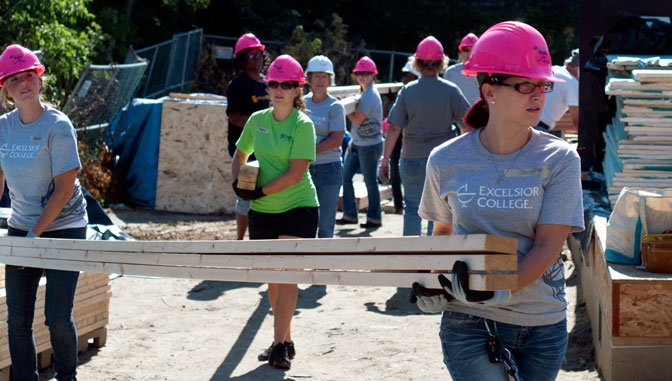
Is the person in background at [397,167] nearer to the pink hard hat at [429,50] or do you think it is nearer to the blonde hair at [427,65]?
the blonde hair at [427,65]

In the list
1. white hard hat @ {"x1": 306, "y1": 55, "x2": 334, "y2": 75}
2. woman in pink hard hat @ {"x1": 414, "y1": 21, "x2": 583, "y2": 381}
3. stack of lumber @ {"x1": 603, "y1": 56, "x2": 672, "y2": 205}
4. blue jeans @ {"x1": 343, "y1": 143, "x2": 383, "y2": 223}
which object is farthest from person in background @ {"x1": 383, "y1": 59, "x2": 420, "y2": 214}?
woman in pink hard hat @ {"x1": 414, "y1": 21, "x2": 583, "y2": 381}

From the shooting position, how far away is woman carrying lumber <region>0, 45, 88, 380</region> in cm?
459

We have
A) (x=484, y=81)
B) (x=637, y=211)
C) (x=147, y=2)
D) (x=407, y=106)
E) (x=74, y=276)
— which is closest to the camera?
(x=484, y=81)

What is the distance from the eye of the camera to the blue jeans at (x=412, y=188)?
7.81 m

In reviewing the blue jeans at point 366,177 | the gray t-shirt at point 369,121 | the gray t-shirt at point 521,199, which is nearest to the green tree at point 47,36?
the blue jeans at point 366,177

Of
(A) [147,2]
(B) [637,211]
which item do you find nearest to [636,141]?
(B) [637,211]

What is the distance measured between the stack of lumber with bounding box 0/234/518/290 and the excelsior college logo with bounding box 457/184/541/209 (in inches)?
8.8

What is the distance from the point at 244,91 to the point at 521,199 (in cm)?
523

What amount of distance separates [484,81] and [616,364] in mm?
2565

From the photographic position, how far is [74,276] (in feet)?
15.5

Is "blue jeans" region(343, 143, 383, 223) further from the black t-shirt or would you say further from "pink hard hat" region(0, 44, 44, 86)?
"pink hard hat" region(0, 44, 44, 86)

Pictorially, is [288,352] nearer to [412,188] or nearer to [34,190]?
[34,190]

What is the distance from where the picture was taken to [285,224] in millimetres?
5707

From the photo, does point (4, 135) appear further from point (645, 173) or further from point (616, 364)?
point (645, 173)
